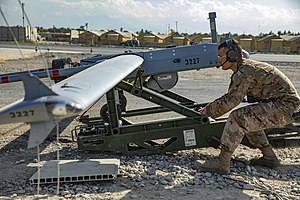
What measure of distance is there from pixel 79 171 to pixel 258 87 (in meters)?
2.59

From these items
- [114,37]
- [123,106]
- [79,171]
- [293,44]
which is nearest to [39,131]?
[79,171]

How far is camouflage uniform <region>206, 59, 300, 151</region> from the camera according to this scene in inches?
212

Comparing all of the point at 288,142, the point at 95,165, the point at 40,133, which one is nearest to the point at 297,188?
the point at 288,142

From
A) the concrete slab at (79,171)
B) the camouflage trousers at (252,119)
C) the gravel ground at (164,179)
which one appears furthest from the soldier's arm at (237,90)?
the concrete slab at (79,171)

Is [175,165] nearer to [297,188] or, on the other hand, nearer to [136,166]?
[136,166]

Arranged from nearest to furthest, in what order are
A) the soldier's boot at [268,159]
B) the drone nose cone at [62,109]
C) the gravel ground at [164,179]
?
1. the drone nose cone at [62,109]
2. the gravel ground at [164,179]
3. the soldier's boot at [268,159]

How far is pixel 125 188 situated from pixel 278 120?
2.19 meters

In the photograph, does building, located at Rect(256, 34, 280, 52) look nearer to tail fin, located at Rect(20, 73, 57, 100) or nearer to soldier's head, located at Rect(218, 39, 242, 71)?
soldier's head, located at Rect(218, 39, 242, 71)

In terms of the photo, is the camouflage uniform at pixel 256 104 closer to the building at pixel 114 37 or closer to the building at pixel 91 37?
the building at pixel 114 37

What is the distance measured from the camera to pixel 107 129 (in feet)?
20.6

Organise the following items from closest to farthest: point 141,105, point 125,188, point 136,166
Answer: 1. point 125,188
2. point 136,166
3. point 141,105

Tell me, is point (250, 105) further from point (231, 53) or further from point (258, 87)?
point (231, 53)

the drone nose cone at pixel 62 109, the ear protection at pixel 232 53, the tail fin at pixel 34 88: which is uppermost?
the ear protection at pixel 232 53

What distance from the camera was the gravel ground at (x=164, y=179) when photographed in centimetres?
488
